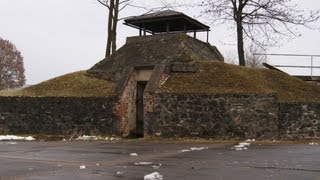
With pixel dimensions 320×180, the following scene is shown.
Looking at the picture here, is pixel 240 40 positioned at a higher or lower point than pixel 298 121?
higher

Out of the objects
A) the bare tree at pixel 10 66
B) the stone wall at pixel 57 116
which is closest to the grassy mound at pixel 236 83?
the stone wall at pixel 57 116

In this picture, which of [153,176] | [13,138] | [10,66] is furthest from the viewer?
[10,66]

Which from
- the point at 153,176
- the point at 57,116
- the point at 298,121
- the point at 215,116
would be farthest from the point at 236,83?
the point at 153,176

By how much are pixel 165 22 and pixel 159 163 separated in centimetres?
1777

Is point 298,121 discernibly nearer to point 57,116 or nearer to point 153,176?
point 57,116

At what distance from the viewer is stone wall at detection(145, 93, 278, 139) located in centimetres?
2062

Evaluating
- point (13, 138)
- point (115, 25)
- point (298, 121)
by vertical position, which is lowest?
point (13, 138)

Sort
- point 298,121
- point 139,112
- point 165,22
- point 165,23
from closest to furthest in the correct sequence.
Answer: point 298,121, point 139,112, point 165,22, point 165,23

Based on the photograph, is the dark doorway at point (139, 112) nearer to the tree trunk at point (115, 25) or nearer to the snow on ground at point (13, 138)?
the snow on ground at point (13, 138)

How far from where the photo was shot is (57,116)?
22891 millimetres

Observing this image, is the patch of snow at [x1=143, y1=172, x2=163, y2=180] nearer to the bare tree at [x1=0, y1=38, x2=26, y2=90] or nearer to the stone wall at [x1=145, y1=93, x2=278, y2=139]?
the stone wall at [x1=145, y1=93, x2=278, y2=139]

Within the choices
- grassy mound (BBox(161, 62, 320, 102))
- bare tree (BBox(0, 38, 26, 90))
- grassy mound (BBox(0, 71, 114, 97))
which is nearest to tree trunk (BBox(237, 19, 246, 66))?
grassy mound (BBox(161, 62, 320, 102))

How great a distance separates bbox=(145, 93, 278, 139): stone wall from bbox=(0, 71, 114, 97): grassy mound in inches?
132

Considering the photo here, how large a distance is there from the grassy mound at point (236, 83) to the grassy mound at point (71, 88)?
12.5ft
